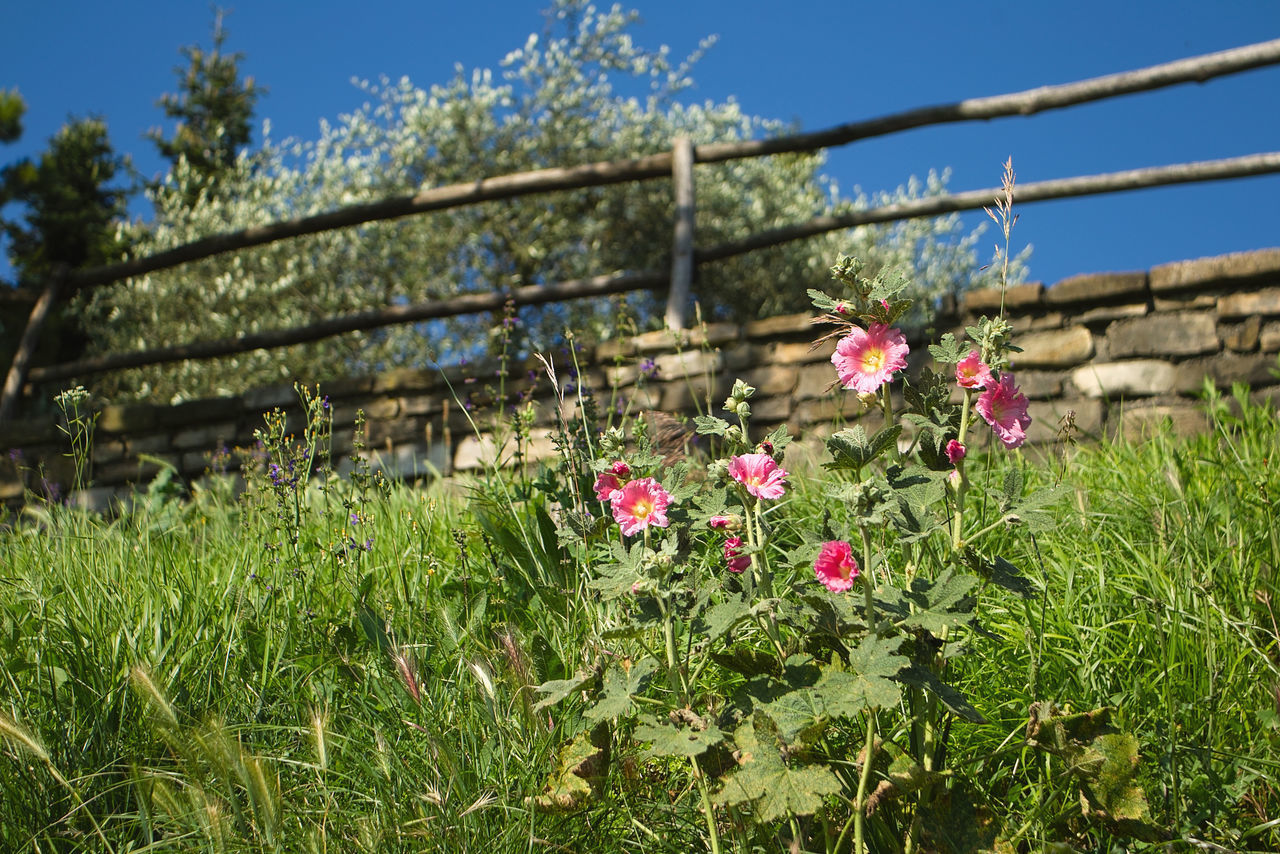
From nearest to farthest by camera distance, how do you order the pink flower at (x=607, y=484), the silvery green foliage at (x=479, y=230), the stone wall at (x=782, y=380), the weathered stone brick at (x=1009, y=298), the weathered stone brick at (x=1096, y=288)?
1. the pink flower at (x=607, y=484)
2. the stone wall at (x=782, y=380)
3. the weathered stone brick at (x=1096, y=288)
4. the weathered stone brick at (x=1009, y=298)
5. the silvery green foliage at (x=479, y=230)

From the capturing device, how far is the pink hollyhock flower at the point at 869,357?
5.12 feet

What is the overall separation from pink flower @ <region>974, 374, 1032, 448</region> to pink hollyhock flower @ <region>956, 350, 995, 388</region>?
0.08 ft

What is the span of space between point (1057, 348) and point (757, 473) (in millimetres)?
3185

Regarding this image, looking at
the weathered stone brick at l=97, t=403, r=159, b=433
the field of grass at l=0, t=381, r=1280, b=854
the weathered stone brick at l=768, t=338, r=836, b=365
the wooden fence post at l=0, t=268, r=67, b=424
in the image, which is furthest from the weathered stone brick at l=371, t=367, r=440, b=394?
the wooden fence post at l=0, t=268, r=67, b=424

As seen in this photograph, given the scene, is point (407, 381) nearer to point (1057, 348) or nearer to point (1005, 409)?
point (1057, 348)

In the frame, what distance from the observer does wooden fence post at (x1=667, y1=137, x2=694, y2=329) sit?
520cm

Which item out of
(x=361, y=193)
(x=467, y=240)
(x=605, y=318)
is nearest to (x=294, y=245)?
(x=361, y=193)

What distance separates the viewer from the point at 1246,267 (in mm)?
3998

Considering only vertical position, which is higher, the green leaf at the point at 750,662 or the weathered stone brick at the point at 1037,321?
the weathered stone brick at the point at 1037,321

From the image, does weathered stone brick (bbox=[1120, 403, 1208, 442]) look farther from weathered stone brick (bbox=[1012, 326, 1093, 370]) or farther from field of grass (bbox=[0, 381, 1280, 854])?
field of grass (bbox=[0, 381, 1280, 854])

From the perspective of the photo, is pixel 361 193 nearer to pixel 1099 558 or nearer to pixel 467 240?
pixel 467 240

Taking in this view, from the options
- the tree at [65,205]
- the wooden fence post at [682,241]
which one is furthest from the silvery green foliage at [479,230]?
the wooden fence post at [682,241]

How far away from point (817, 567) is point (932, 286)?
11633mm

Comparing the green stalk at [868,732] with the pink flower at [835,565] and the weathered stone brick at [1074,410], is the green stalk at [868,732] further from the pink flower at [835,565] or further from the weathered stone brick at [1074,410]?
the weathered stone brick at [1074,410]
